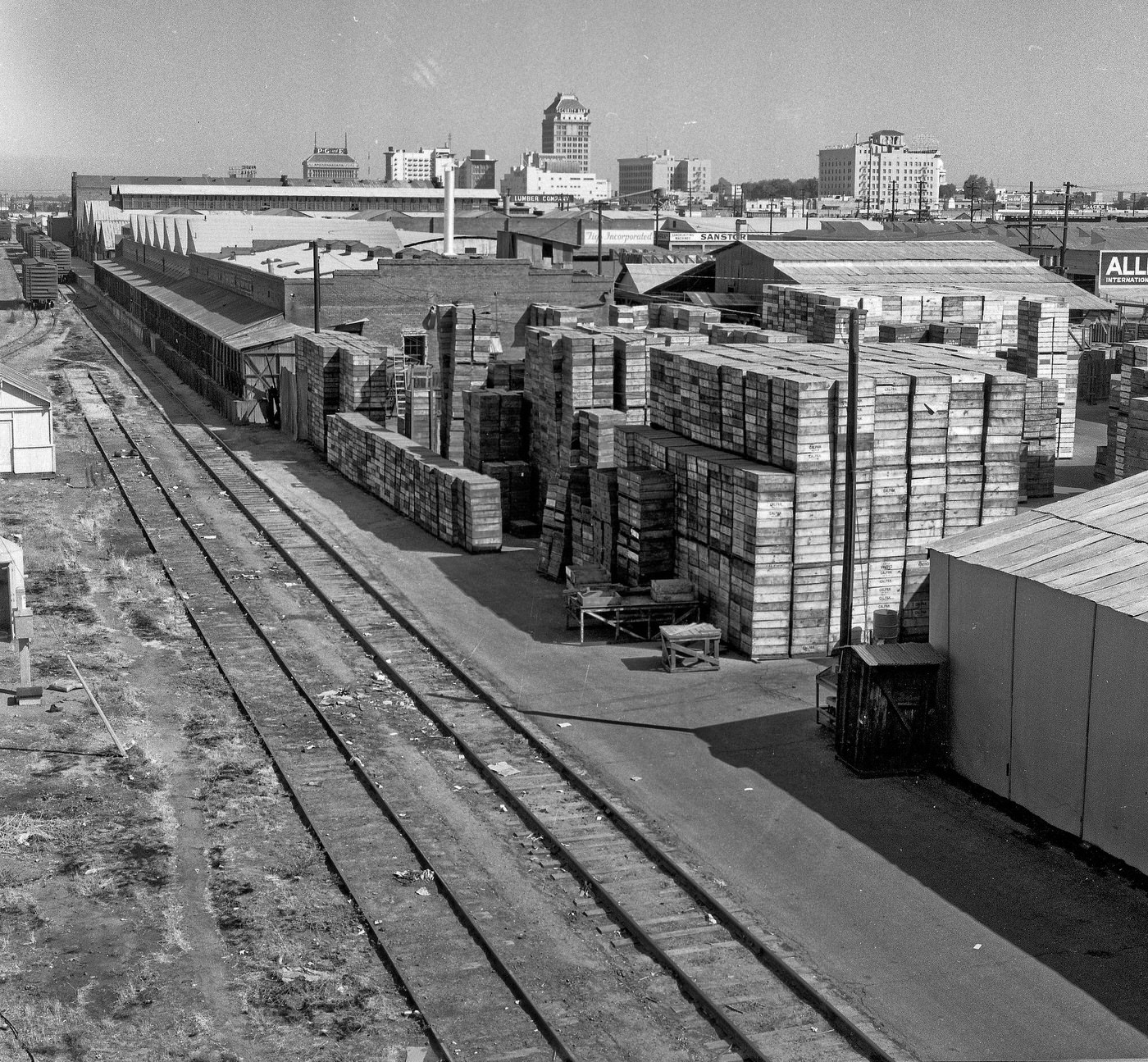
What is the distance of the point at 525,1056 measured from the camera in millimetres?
11367

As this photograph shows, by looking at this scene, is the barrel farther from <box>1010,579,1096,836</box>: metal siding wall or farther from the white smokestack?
the white smokestack

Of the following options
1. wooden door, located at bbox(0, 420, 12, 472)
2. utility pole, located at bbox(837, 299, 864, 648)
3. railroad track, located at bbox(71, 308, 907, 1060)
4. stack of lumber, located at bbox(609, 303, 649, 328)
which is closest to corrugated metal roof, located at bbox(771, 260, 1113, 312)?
stack of lumber, located at bbox(609, 303, 649, 328)

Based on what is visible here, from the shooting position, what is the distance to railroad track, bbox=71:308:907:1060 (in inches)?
463

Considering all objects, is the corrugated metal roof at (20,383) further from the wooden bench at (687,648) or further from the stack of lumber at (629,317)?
the wooden bench at (687,648)

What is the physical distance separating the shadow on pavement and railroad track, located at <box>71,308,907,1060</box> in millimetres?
2108

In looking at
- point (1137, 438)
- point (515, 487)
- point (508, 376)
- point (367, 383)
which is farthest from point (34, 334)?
point (1137, 438)

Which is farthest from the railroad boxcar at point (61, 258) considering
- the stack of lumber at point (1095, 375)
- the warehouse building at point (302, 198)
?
the stack of lumber at point (1095, 375)

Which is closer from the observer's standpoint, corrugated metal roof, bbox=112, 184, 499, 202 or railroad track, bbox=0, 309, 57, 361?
railroad track, bbox=0, 309, 57, 361

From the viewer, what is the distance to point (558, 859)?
15.1 m

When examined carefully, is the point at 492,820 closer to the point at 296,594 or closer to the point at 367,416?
the point at 296,594

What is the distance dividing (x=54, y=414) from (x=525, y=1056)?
4229 centimetres

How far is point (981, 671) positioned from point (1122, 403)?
62.0ft

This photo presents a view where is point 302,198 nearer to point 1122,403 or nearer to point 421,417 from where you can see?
point 421,417

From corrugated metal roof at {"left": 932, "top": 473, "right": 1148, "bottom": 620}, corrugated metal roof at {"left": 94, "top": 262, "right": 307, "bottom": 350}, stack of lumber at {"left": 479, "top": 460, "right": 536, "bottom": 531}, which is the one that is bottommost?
stack of lumber at {"left": 479, "top": 460, "right": 536, "bottom": 531}
